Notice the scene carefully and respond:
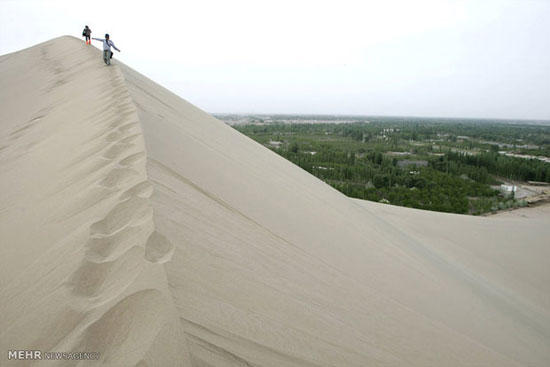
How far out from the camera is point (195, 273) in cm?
120

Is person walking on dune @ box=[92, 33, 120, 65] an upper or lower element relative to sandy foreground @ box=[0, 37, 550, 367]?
upper

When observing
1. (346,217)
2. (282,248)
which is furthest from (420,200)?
(282,248)

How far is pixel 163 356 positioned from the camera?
825 mm

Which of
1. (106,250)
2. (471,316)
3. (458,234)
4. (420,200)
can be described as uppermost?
(106,250)

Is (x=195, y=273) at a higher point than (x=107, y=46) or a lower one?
lower

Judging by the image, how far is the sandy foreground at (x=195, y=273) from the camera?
0.95 m

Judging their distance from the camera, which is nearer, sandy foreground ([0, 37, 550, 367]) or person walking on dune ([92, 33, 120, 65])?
sandy foreground ([0, 37, 550, 367])

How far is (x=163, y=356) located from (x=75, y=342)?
287 mm

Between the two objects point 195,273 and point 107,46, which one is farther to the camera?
point 107,46

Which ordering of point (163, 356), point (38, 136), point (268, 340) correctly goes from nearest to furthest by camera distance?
1. point (163, 356)
2. point (268, 340)
3. point (38, 136)

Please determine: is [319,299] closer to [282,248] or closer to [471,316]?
[282,248]

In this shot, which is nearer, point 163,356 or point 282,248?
point 163,356

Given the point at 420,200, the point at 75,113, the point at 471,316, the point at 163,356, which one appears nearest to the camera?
the point at 163,356

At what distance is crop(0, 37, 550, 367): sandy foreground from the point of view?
954 mm
